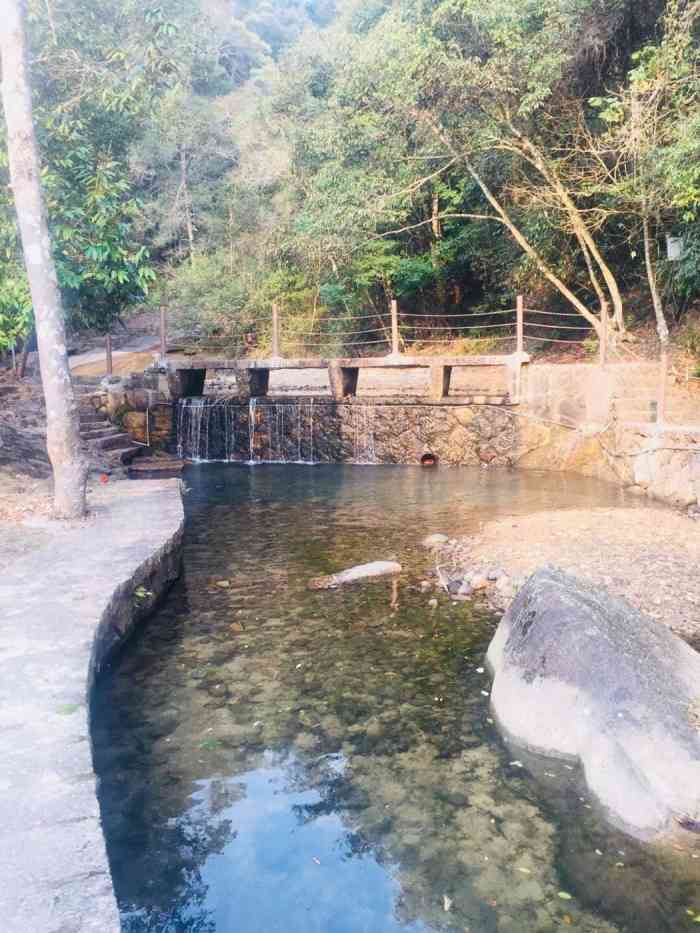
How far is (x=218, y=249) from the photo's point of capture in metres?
24.3

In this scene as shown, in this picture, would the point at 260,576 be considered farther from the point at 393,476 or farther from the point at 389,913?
the point at 393,476

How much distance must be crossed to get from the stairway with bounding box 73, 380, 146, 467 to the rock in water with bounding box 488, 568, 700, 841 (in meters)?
11.2

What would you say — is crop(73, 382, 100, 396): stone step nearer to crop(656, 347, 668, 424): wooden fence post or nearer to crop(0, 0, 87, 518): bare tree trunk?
crop(0, 0, 87, 518): bare tree trunk

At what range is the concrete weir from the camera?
248 centimetres

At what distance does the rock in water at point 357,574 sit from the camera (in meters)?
7.58

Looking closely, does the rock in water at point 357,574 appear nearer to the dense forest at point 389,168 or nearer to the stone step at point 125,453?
the dense forest at point 389,168

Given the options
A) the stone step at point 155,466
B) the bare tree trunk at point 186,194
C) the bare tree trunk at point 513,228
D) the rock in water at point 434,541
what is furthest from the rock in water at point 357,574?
the bare tree trunk at point 186,194

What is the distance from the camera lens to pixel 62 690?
3986 millimetres

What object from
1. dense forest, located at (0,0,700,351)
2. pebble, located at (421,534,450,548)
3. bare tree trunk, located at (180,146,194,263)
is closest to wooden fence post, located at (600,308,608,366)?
dense forest, located at (0,0,700,351)

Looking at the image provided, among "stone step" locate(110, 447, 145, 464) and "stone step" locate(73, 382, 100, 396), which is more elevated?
"stone step" locate(73, 382, 100, 396)

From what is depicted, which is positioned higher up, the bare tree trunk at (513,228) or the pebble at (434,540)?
the bare tree trunk at (513,228)

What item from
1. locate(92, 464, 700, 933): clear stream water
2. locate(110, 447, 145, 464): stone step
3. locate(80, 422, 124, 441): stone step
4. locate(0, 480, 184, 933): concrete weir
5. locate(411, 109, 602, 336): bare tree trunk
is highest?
locate(411, 109, 602, 336): bare tree trunk

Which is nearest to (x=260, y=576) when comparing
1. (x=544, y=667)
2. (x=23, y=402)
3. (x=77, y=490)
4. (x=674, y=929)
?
(x=77, y=490)

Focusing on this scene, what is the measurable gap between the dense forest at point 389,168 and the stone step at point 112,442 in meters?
3.07
